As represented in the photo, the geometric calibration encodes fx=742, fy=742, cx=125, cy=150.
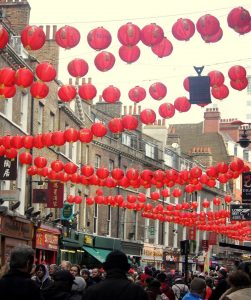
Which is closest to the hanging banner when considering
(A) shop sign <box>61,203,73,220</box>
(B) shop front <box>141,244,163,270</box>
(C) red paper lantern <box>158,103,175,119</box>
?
(A) shop sign <box>61,203,73,220</box>

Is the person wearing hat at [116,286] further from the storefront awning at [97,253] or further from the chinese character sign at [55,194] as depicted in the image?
the storefront awning at [97,253]

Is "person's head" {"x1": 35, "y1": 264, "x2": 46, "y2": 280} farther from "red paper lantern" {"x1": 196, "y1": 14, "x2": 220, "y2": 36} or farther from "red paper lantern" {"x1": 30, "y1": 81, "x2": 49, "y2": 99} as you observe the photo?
"red paper lantern" {"x1": 30, "y1": 81, "x2": 49, "y2": 99}

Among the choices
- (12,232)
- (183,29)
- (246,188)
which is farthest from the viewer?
(246,188)

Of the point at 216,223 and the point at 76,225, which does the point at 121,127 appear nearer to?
the point at 76,225

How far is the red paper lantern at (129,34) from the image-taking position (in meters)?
13.5

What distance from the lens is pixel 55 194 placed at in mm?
29547

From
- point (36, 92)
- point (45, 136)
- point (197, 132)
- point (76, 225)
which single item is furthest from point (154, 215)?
point (197, 132)

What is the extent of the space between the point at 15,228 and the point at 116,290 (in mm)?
22356

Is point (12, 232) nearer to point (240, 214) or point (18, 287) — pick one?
point (240, 214)

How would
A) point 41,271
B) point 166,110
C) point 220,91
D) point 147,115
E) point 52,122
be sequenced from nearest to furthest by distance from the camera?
point 41,271
point 220,91
point 166,110
point 147,115
point 52,122

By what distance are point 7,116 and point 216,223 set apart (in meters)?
22.8

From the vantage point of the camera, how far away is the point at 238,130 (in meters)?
78.1

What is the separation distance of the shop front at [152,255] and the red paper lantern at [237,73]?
34.7 m

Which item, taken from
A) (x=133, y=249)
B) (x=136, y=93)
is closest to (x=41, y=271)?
(x=136, y=93)
